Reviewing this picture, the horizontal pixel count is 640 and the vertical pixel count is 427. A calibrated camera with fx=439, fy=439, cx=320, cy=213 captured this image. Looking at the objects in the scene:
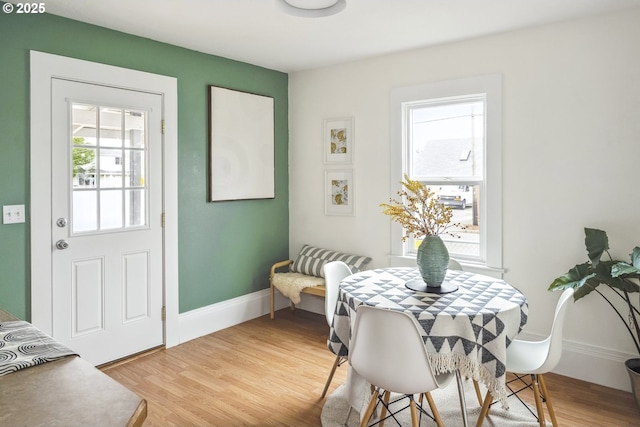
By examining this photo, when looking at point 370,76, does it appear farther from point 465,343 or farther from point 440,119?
point 465,343

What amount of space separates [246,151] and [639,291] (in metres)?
3.31

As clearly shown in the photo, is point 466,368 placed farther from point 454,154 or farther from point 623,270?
point 454,154

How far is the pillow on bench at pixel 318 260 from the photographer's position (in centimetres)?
411

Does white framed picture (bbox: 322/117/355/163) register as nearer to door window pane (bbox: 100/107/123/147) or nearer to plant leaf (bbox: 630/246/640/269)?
door window pane (bbox: 100/107/123/147)

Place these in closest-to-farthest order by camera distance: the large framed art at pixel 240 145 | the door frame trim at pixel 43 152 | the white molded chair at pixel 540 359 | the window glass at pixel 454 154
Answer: the white molded chair at pixel 540 359
the door frame trim at pixel 43 152
the window glass at pixel 454 154
the large framed art at pixel 240 145

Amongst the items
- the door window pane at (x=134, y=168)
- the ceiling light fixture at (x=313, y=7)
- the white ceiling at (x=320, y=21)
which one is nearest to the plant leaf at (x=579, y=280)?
the white ceiling at (x=320, y=21)

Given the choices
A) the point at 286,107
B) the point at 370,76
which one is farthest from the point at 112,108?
the point at 370,76

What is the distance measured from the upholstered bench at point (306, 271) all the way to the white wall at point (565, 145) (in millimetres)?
1406

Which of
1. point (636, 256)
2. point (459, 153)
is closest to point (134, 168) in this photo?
point (459, 153)

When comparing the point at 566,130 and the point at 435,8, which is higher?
the point at 435,8

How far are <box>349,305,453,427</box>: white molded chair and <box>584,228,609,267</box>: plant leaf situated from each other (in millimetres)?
1541

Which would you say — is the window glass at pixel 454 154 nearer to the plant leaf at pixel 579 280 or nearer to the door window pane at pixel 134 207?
the plant leaf at pixel 579 280

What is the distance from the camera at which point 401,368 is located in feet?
6.37

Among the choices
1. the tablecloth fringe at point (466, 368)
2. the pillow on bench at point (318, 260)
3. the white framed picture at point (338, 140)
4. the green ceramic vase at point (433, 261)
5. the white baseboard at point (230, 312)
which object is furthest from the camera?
the white framed picture at point (338, 140)
